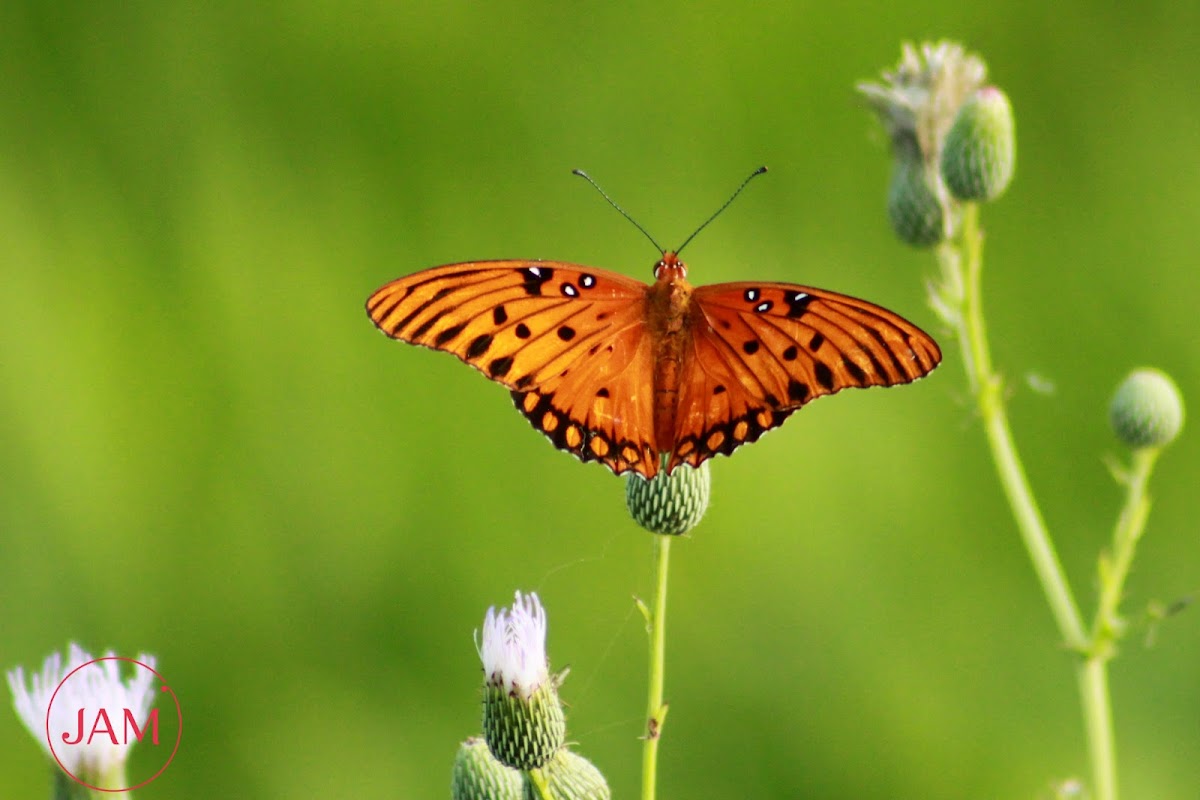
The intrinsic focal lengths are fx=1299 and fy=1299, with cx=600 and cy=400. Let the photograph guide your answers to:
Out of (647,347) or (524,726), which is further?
(647,347)

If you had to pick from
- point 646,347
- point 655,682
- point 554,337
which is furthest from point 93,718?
point 646,347

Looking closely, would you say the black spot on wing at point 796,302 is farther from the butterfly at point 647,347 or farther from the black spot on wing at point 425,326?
the black spot on wing at point 425,326

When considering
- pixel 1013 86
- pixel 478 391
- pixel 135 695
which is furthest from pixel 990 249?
pixel 135 695

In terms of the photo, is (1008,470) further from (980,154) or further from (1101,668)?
(980,154)

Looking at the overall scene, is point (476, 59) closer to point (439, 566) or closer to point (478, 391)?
point (478, 391)

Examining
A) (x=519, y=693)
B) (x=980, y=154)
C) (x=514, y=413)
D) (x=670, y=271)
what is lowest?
(x=519, y=693)

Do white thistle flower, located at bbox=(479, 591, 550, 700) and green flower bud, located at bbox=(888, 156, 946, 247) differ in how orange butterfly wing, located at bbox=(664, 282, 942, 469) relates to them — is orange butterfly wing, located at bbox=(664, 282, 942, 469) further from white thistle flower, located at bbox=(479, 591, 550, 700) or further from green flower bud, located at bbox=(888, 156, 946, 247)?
green flower bud, located at bbox=(888, 156, 946, 247)

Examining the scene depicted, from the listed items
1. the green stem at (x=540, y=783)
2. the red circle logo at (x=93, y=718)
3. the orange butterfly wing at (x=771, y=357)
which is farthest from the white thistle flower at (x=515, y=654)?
the red circle logo at (x=93, y=718)
